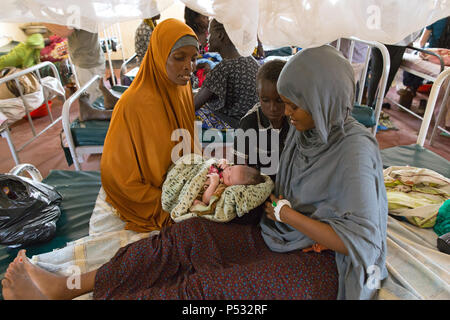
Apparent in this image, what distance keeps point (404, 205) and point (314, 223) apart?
0.90 meters

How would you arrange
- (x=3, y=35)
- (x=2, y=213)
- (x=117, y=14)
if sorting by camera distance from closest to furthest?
(x=117, y=14)
(x=2, y=213)
(x=3, y=35)

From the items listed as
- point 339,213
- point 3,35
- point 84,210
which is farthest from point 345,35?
point 3,35

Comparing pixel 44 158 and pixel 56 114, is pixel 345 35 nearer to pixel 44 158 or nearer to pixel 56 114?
pixel 44 158

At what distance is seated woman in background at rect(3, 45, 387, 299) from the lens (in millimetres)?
1219

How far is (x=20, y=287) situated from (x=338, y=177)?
149 cm

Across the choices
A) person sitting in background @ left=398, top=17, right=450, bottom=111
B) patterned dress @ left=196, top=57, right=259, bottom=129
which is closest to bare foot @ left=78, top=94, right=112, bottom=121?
patterned dress @ left=196, top=57, right=259, bottom=129

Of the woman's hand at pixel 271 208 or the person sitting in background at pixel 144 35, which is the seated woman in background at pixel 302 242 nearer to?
the woman's hand at pixel 271 208

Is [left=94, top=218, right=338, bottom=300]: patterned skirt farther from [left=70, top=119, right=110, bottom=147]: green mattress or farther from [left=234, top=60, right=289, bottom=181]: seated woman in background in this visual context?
[left=70, top=119, right=110, bottom=147]: green mattress

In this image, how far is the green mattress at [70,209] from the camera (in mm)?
1736

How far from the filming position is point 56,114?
216 inches

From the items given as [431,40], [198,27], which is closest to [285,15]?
[198,27]

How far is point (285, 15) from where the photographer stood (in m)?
1.25

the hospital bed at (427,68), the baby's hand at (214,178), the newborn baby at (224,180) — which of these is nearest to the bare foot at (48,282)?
the newborn baby at (224,180)

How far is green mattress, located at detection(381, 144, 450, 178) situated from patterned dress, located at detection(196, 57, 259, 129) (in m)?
1.25
